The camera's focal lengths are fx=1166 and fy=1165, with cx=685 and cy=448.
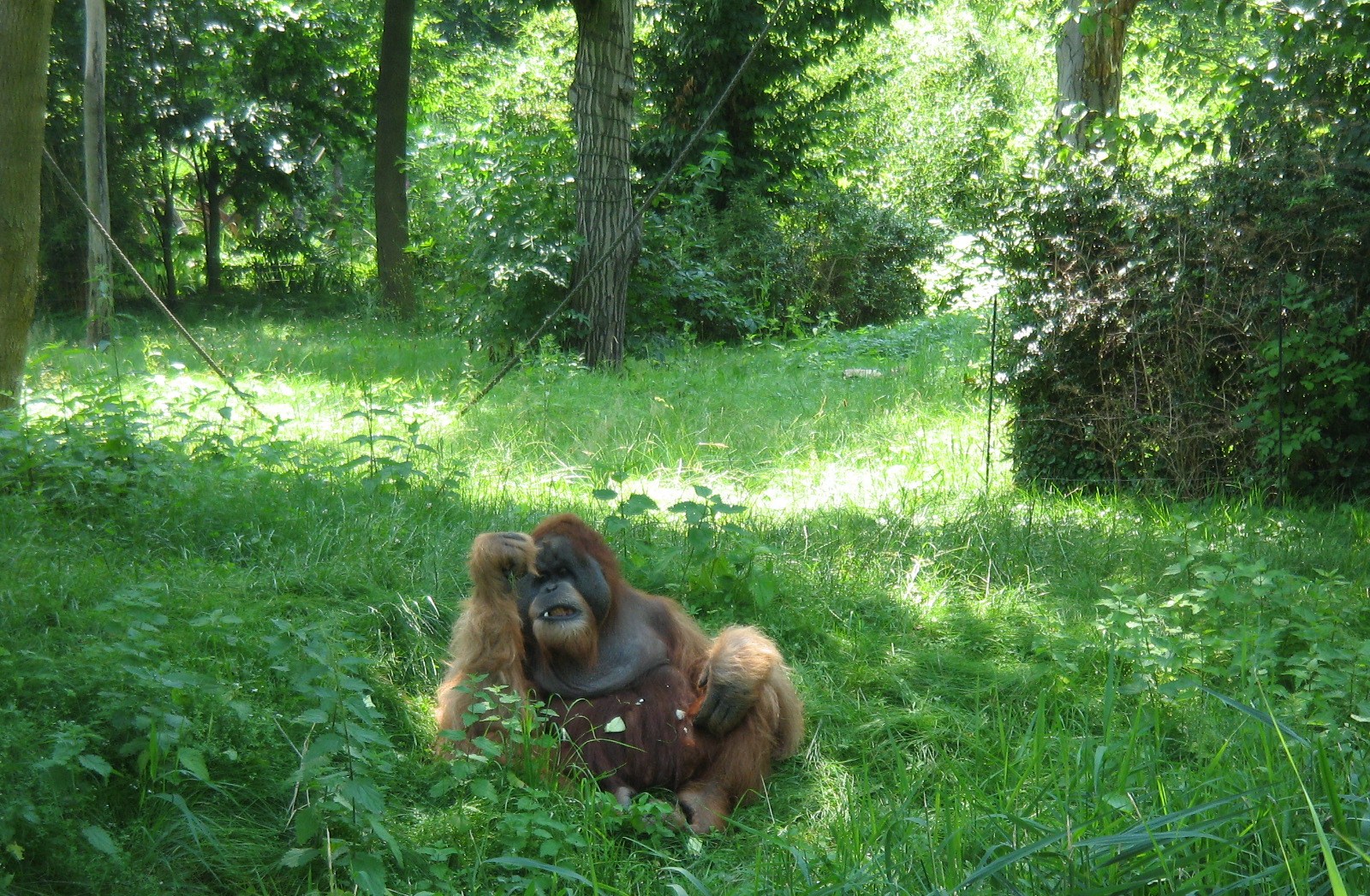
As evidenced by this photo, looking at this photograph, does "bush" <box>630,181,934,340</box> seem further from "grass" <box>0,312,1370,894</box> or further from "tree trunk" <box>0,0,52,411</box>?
"tree trunk" <box>0,0,52,411</box>

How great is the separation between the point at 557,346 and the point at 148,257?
9.16 meters

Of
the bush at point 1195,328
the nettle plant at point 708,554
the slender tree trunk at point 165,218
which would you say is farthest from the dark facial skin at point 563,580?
the slender tree trunk at point 165,218

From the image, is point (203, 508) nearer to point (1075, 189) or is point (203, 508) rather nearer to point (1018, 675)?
point (1018, 675)

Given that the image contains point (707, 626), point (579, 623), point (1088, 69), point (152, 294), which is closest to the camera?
point (579, 623)

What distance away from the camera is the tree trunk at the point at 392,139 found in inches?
565

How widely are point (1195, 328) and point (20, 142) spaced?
502 centimetres

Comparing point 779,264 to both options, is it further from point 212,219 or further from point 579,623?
point 579,623

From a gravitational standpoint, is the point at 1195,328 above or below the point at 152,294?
below

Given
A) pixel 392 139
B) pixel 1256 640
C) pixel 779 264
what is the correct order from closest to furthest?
pixel 1256 640 → pixel 779 264 → pixel 392 139

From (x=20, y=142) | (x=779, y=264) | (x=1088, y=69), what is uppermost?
(x=1088, y=69)

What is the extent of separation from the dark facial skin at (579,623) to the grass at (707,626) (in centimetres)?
40

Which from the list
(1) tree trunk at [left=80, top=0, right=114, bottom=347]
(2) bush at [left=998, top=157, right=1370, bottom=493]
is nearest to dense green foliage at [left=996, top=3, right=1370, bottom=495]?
(2) bush at [left=998, top=157, right=1370, bottom=493]

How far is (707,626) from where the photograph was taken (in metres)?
4.07

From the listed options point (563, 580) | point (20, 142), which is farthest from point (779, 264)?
point (563, 580)
